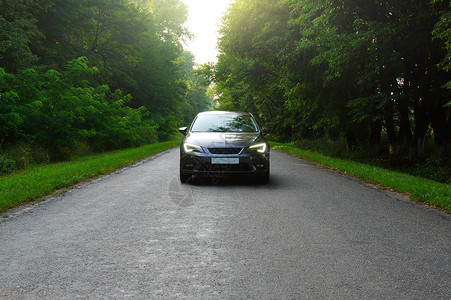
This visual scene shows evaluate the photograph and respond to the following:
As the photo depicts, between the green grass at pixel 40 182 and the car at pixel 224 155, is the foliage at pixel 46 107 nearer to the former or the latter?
the green grass at pixel 40 182

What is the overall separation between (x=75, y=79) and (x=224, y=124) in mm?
8450

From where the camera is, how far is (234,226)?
18.2ft

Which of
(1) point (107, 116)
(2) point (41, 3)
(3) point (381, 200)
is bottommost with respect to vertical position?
(3) point (381, 200)

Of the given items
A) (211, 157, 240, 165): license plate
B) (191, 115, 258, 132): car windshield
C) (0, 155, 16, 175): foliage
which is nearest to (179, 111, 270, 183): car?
(211, 157, 240, 165): license plate

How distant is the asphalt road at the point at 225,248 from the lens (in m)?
3.37

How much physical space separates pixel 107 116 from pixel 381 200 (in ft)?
49.5

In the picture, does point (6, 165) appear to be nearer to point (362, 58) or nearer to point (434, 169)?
point (362, 58)

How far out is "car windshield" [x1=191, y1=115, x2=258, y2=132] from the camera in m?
10.5

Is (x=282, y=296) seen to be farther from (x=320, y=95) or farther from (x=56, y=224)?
(x=320, y=95)

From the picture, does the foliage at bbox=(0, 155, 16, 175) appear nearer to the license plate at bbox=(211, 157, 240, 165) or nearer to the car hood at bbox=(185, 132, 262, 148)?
the car hood at bbox=(185, 132, 262, 148)

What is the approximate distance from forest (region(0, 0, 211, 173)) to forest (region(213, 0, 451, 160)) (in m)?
8.61

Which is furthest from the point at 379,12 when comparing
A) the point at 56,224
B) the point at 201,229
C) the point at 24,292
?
the point at 24,292

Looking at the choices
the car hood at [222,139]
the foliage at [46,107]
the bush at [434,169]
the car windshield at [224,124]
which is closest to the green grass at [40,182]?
the foliage at [46,107]

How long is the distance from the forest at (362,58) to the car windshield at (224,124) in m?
4.57
